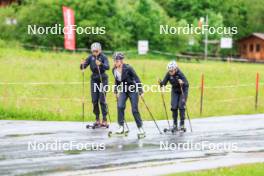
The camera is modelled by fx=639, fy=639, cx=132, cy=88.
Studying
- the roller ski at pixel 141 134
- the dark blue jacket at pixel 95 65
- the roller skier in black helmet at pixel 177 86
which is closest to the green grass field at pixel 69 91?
the dark blue jacket at pixel 95 65

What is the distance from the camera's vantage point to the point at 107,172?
1062 cm

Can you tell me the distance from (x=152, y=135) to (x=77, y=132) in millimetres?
1878

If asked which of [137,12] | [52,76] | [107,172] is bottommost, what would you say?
[107,172]

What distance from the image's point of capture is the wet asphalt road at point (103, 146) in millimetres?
11328

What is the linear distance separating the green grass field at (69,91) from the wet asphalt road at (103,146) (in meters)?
2.96

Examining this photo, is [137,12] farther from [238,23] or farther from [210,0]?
[238,23]

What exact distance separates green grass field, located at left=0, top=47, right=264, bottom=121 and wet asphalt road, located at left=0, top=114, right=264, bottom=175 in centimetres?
296

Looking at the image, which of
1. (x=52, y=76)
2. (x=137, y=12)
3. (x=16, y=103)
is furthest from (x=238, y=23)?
(x=16, y=103)

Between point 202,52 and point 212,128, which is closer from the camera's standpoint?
point 212,128

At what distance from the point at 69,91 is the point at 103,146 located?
17.1m

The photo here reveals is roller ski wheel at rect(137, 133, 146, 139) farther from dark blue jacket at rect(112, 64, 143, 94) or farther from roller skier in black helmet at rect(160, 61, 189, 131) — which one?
roller skier in black helmet at rect(160, 61, 189, 131)

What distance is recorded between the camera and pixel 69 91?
99.6 ft

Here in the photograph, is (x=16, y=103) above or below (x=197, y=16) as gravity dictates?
below

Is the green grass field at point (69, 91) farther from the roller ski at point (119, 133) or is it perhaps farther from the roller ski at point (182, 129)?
the roller ski at point (119, 133)
